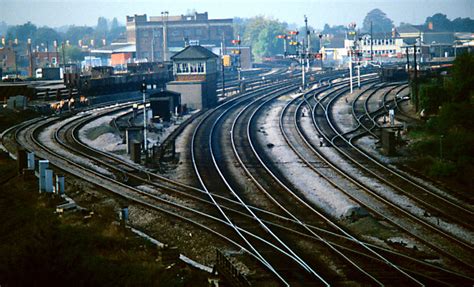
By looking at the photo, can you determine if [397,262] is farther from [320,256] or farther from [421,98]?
[421,98]

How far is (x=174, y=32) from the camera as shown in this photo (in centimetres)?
15262

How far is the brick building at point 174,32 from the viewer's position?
150250mm

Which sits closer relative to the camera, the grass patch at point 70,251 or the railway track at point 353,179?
the grass patch at point 70,251

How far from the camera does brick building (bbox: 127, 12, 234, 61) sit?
150 meters

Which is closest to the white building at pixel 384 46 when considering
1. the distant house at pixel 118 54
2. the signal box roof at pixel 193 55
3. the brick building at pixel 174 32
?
the brick building at pixel 174 32

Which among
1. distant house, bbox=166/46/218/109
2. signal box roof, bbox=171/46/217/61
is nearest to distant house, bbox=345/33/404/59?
signal box roof, bbox=171/46/217/61

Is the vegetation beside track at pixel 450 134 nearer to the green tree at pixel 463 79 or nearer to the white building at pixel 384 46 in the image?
the green tree at pixel 463 79

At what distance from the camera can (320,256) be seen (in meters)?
18.0

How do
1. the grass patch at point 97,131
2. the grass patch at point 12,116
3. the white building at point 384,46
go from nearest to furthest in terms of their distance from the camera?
1. the grass patch at point 97,131
2. the grass patch at point 12,116
3. the white building at point 384,46

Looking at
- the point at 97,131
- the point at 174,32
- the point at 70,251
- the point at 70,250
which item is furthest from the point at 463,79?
the point at 174,32

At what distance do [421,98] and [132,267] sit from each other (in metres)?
29.3

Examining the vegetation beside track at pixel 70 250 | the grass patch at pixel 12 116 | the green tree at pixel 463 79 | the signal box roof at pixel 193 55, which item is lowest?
the vegetation beside track at pixel 70 250

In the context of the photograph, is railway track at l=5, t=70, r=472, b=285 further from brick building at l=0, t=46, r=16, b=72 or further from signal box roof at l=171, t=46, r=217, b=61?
brick building at l=0, t=46, r=16, b=72

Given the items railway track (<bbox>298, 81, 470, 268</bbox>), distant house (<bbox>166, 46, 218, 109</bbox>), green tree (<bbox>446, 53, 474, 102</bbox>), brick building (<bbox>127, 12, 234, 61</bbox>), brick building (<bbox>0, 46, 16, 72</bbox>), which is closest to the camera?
railway track (<bbox>298, 81, 470, 268</bbox>)
